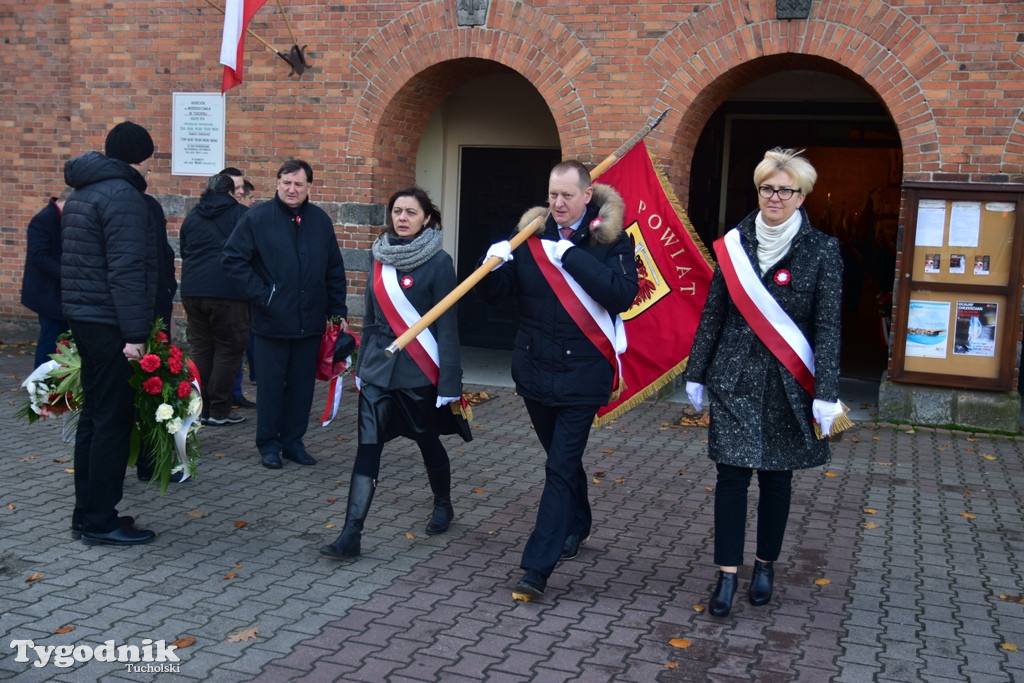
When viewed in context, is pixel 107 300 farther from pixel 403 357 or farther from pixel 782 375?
pixel 782 375

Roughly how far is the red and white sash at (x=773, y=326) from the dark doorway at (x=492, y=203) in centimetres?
837

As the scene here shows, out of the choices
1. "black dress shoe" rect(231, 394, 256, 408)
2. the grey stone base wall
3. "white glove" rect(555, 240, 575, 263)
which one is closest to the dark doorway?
"black dress shoe" rect(231, 394, 256, 408)

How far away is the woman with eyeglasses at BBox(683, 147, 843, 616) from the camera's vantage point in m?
4.73

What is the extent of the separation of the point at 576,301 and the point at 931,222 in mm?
A: 5468

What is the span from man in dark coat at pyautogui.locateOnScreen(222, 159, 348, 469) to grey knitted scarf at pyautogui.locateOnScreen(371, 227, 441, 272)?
1601 millimetres

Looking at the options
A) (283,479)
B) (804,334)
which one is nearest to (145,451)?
(283,479)

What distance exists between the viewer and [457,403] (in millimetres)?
5777

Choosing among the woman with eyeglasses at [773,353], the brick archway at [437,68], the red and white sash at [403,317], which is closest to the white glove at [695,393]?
the woman with eyeglasses at [773,353]

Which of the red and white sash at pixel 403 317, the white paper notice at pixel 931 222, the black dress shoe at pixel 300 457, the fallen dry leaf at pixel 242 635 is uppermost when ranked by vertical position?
the white paper notice at pixel 931 222

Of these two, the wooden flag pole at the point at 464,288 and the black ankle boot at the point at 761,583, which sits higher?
the wooden flag pole at the point at 464,288

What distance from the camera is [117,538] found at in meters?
5.56

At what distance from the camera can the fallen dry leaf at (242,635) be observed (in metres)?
4.44

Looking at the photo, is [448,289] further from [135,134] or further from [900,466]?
[900,466]

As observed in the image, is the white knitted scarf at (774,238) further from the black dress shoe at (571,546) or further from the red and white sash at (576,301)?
the black dress shoe at (571,546)
